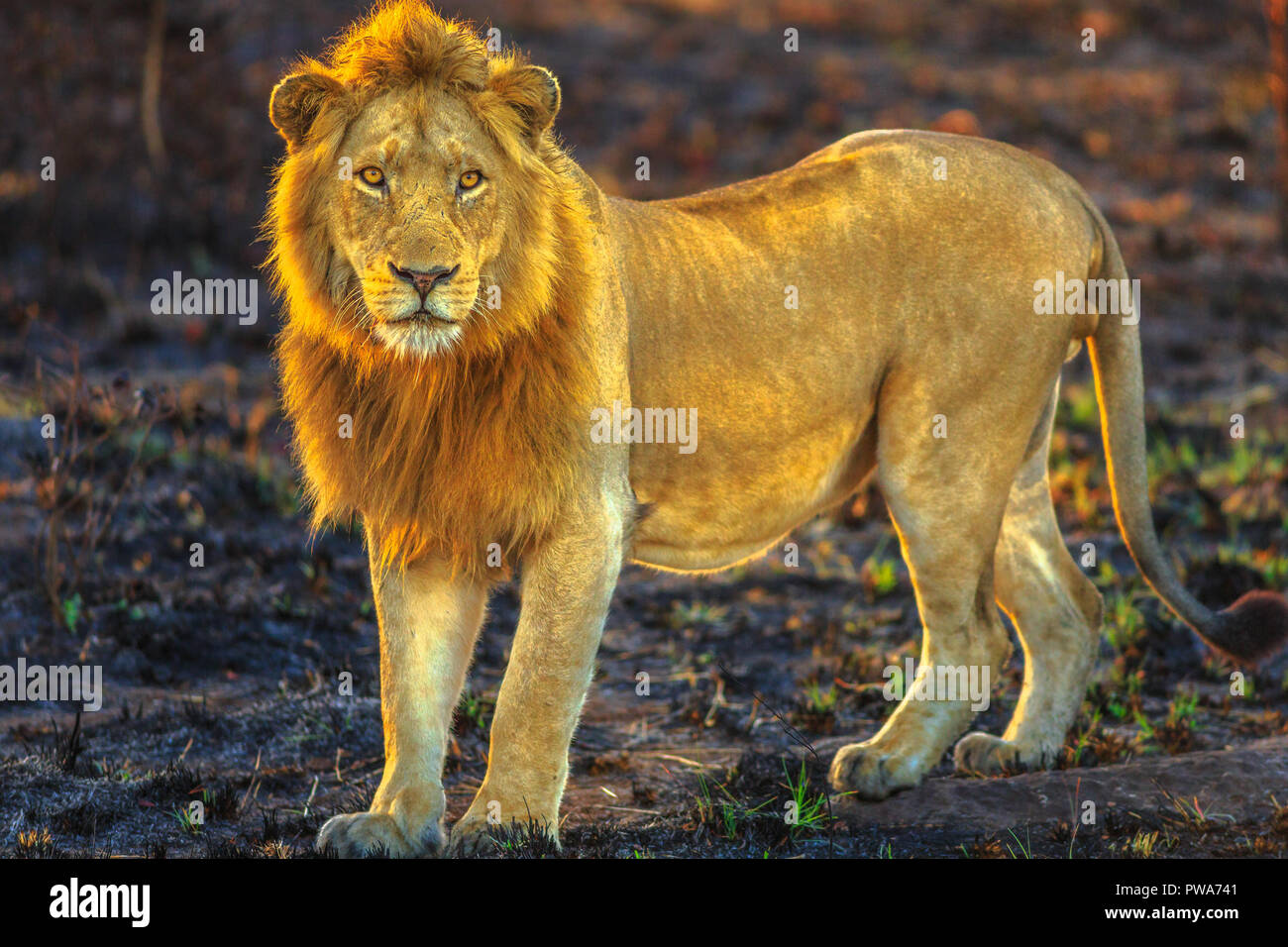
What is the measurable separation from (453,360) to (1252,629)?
2.79 metres

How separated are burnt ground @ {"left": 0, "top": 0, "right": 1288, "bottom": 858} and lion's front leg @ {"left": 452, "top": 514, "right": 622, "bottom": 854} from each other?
0.16 metres

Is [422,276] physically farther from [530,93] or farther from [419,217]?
[530,93]

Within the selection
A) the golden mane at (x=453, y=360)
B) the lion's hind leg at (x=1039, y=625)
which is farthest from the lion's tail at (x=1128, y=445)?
the golden mane at (x=453, y=360)

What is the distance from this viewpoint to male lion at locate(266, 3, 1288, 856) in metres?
4.23

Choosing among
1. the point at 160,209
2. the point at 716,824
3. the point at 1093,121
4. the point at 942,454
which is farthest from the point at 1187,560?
the point at 1093,121

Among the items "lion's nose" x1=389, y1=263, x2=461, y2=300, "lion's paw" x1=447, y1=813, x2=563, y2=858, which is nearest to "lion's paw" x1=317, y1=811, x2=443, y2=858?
"lion's paw" x1=447, y1=813, x2=563, y2=858

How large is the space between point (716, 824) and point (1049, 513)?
1.79 meters

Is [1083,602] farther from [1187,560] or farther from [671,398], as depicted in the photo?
[1187,560]

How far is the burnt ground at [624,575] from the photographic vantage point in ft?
16.5

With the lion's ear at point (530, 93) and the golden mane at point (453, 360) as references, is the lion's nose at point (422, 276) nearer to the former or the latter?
the golden mane at point (453, 360)

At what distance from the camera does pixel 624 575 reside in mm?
8422

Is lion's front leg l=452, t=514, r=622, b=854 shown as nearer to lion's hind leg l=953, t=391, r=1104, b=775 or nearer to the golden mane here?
the golden mane

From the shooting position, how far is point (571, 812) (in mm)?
5133

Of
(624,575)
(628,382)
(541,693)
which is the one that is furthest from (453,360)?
(624,575)
